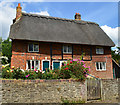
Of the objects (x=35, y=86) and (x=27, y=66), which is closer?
(x=35, y=86)

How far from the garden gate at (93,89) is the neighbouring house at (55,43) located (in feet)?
18.9

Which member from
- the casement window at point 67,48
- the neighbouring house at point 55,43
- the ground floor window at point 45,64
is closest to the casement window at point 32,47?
the neighbouring house at point 55,43

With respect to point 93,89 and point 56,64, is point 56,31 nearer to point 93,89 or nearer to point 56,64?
point 56,64

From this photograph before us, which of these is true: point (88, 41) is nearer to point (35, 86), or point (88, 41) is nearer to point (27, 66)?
point (27, 66)

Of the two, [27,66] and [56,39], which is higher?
[56,39]

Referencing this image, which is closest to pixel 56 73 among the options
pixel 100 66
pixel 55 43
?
pixel 55 43

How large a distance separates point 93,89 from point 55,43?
7.48 metres

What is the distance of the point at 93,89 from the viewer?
8641 mm

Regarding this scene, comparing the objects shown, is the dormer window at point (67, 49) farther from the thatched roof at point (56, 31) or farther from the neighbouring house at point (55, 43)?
the thatched roof at point (56, 31)

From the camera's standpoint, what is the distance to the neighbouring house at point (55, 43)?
42.4ft

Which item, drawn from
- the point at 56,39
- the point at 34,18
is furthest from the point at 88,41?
the point at 34,18

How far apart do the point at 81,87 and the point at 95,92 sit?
4.87 feet

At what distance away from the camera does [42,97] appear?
707 cm

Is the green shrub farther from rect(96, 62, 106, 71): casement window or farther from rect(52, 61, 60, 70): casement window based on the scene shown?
rect(96, 62, 106, 71): casement window
